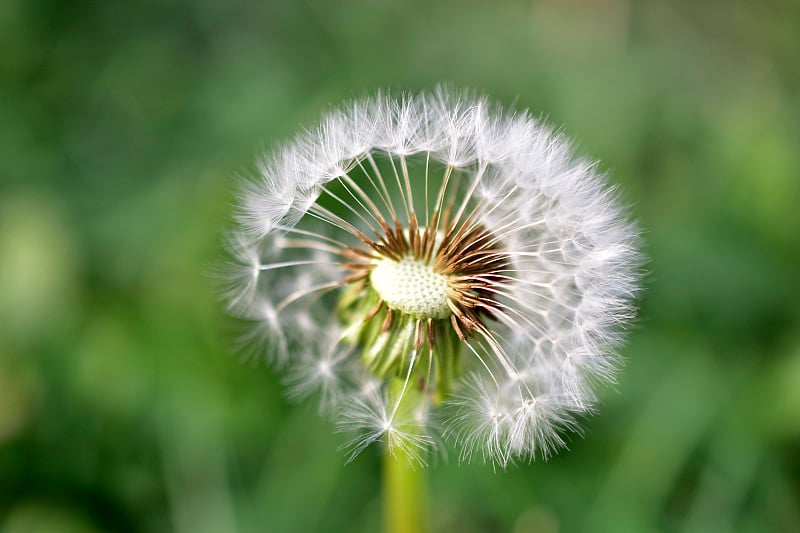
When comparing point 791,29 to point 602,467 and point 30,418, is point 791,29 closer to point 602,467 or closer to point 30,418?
point 602,467

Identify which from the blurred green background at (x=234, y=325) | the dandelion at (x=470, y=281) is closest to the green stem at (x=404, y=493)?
the dandelion at (x=470, y=281)

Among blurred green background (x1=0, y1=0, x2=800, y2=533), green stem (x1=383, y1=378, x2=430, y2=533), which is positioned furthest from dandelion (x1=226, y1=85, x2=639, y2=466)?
blurred green background (x1=0, y1=0, x2=800, y2=533)

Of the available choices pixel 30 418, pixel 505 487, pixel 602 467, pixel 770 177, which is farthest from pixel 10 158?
pixel 770 177

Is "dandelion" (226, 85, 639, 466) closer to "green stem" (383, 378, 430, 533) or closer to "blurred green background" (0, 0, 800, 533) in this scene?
"green stem" (383, 378, 430, 533)

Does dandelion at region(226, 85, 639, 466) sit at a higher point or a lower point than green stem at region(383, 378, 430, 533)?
higher

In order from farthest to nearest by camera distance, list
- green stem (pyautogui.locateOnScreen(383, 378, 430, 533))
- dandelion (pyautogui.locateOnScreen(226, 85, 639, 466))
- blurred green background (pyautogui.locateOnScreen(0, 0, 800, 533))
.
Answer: blurred green background (pyautogui.locateOnScreen(0, 0, 800, 533)), green stem (pyautogui.locateOnScreen(383, 378, 430, 533)), dandelion (pyautogui.locateOnScreen(226, 85, 639, 466))

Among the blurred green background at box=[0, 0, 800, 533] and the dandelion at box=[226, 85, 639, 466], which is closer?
the dandelion at box=[226, 85, 639, 466]
